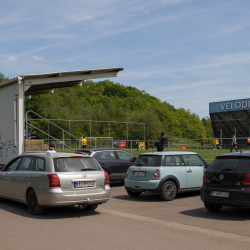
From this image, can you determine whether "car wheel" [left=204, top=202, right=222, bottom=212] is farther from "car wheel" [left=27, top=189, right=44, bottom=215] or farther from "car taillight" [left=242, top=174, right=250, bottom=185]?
"car wheel" [left=27, top=189, right=44, bottom=215]

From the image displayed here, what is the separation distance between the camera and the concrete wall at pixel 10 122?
16.6m

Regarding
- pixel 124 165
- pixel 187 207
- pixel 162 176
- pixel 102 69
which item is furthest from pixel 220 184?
pixel 102 69

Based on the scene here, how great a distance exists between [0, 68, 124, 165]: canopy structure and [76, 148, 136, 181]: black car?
430cm

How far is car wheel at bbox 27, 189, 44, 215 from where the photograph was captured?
8219 millimetres

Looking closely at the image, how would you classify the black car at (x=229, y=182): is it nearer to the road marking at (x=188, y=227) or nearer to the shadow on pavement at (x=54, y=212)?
the road marking at (x=188, y=227)

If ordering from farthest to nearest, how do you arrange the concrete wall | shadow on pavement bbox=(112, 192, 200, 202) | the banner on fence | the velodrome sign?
the velodrome sign, the banner on fence, the concrete wall, shadow on pavement bbox=(112, 192, 200, 202)

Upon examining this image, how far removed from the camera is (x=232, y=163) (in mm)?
8070

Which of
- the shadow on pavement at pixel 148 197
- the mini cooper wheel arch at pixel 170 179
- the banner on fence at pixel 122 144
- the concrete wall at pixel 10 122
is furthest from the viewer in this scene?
the banner on fence at pixel 122 144

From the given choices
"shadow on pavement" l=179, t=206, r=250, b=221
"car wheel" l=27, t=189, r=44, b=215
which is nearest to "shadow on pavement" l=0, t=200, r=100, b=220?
"car wheel" l=27, t=189, r=44, b=215

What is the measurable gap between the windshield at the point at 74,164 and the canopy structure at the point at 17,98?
28.9ft

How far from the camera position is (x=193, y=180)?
11156 mm

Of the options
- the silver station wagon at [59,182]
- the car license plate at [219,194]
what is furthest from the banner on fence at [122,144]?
the car license plate at [219,194]

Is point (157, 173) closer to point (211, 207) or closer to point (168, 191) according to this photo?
point (168, 191)

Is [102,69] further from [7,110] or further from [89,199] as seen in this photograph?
[89,199]
